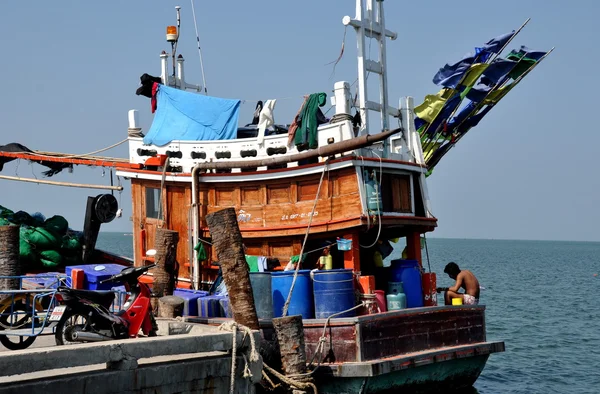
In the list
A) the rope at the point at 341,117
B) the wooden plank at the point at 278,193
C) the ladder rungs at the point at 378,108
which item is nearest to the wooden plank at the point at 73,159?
the wooden plank at the point at 278,193

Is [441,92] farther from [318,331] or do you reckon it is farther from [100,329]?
[100,329]

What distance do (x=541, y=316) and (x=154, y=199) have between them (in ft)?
66.9

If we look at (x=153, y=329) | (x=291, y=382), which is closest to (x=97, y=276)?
(x=153, y=329)

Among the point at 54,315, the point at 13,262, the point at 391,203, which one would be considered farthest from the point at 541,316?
the point at 54,315

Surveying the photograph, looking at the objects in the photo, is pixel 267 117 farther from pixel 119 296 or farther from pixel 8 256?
pixel 8 256

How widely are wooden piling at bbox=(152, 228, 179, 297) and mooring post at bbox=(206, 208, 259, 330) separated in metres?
2.55

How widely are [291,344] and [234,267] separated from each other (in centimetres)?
135

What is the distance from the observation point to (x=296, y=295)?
13.5 meters

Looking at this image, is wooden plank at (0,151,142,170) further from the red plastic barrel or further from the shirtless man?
the shirtless man

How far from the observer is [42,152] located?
64.7 feet

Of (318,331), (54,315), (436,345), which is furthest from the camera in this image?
(436,345)

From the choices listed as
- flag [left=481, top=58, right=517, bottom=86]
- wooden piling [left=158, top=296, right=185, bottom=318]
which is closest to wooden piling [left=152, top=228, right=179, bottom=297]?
wooden piling [left=158, top=296, right=185, bottom=318]

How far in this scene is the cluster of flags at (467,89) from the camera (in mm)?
18344

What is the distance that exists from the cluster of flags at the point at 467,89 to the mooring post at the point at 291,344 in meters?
7.95
